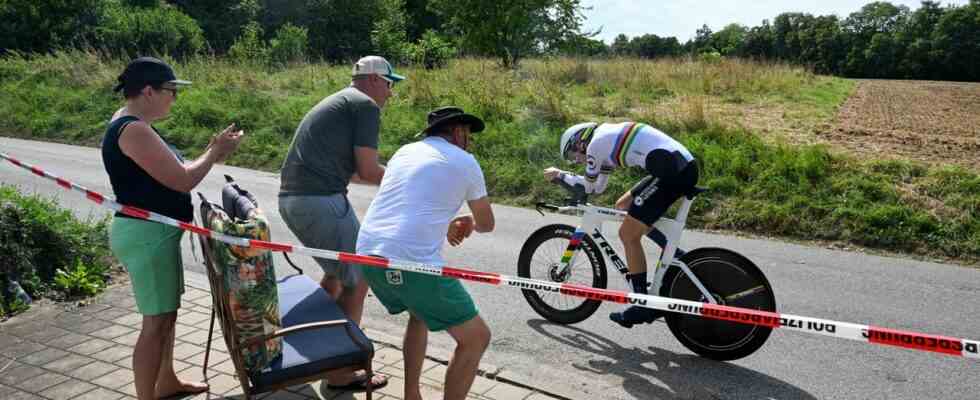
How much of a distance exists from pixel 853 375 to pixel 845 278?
8.98 ft

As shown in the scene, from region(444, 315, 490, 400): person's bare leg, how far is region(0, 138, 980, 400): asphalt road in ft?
3.37

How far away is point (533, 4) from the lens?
34188 millimetres

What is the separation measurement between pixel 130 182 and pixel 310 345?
124cm

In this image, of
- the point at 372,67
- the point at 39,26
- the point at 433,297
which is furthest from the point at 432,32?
the point at 433,297

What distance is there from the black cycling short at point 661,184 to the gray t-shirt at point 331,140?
6.37ft

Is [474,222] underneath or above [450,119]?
underneath

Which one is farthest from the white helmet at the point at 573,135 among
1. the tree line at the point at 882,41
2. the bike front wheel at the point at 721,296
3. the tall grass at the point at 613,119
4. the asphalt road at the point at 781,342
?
the tree line at the point at 882,41

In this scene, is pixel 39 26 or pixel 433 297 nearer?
pixel 433 297

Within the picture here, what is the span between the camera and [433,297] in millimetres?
3633

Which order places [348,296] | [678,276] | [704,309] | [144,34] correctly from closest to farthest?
[704,309] → [348,296] → [678,276] → [144,34]

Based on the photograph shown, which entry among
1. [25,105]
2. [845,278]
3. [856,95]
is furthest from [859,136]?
[25,105]

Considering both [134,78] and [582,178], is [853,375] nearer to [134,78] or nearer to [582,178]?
[582,178]

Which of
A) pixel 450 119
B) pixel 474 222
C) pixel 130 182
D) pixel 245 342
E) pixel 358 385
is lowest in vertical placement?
pixel 358 385

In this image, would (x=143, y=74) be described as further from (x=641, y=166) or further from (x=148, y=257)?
(x=641, y=166)
